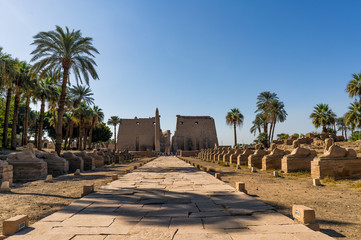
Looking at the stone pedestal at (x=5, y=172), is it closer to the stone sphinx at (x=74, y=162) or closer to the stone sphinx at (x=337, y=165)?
the stone sphinx at (x=74, y=162)

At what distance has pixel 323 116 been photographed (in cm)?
3619

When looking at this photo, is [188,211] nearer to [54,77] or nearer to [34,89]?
[54,77]

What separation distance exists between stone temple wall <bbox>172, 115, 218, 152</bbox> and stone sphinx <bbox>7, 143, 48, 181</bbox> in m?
43.1

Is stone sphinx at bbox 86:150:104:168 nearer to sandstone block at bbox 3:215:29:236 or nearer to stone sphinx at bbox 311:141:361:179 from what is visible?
stone sphinx at bbox 311:141:361:179

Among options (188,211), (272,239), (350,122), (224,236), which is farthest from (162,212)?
(350,122)

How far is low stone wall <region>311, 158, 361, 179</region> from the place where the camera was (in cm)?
879

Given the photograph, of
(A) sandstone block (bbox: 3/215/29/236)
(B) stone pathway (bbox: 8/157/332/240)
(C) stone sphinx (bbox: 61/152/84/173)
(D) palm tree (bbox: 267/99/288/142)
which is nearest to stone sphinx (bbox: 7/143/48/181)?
(C) stone sphinx (bbox: 61/152/84/173)

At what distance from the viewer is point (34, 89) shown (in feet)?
75.7

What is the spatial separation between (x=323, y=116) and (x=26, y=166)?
39.3 m

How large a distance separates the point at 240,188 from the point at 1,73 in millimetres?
17839

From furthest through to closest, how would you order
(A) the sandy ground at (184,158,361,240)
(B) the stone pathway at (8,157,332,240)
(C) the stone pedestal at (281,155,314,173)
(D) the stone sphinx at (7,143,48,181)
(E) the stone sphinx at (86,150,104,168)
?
1. (E) the stone sphinx at (86,150,104,168)
2. (C) the stone pedestal at (281,155,314,173)
3. (D) the stone sphinx at (7,143,48,181)
4. (A) the sandy ground at (184,158,361,240)
5. (B) the stone pathway at (8,157,332,240)

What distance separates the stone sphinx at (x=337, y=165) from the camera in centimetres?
880

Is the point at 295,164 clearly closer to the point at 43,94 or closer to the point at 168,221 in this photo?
the point at 168,221

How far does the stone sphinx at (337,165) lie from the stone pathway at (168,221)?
201 inches
